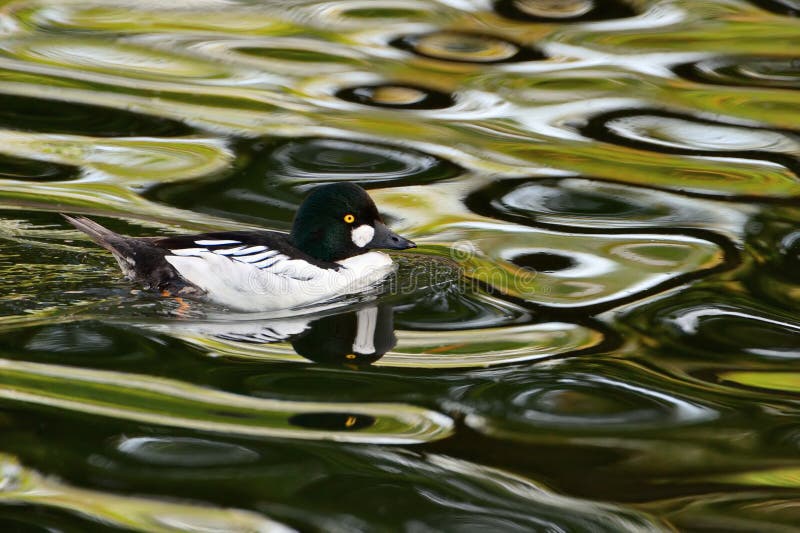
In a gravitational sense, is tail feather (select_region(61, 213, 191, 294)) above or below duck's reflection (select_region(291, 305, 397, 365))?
above

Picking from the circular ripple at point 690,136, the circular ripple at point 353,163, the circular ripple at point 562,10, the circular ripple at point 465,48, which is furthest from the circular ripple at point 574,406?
the circular ripple at point 562,10

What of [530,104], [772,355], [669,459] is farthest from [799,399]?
[530,104]

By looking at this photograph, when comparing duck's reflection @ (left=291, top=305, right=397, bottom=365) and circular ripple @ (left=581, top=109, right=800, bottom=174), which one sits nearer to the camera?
duck's reflection @ (left=291, top=305, right=397, bottom=365)

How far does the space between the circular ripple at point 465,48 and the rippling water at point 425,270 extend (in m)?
0.05

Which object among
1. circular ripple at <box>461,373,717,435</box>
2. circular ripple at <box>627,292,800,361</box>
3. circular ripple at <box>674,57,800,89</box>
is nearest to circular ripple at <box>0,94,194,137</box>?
circular ripple at <box>627,292,800,361</box>

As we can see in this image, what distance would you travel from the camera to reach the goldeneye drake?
6.98m

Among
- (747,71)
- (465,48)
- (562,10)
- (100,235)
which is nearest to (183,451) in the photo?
(100,235)

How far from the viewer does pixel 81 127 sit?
9922 mm

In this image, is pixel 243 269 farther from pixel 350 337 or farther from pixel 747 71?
pixel 747 71

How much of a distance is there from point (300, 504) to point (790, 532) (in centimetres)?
191

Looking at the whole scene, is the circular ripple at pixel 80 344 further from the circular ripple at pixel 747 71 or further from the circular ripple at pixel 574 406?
the circular ripple at pixel 747 71

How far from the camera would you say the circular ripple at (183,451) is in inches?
191

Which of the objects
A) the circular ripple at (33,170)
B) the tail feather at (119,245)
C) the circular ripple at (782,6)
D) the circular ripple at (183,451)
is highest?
the circular ripple at (782,6)

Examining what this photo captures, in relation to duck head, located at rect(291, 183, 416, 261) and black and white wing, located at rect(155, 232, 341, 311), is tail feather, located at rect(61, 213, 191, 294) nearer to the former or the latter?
black and white wing, located at rect(155, 232, 341, 311)
